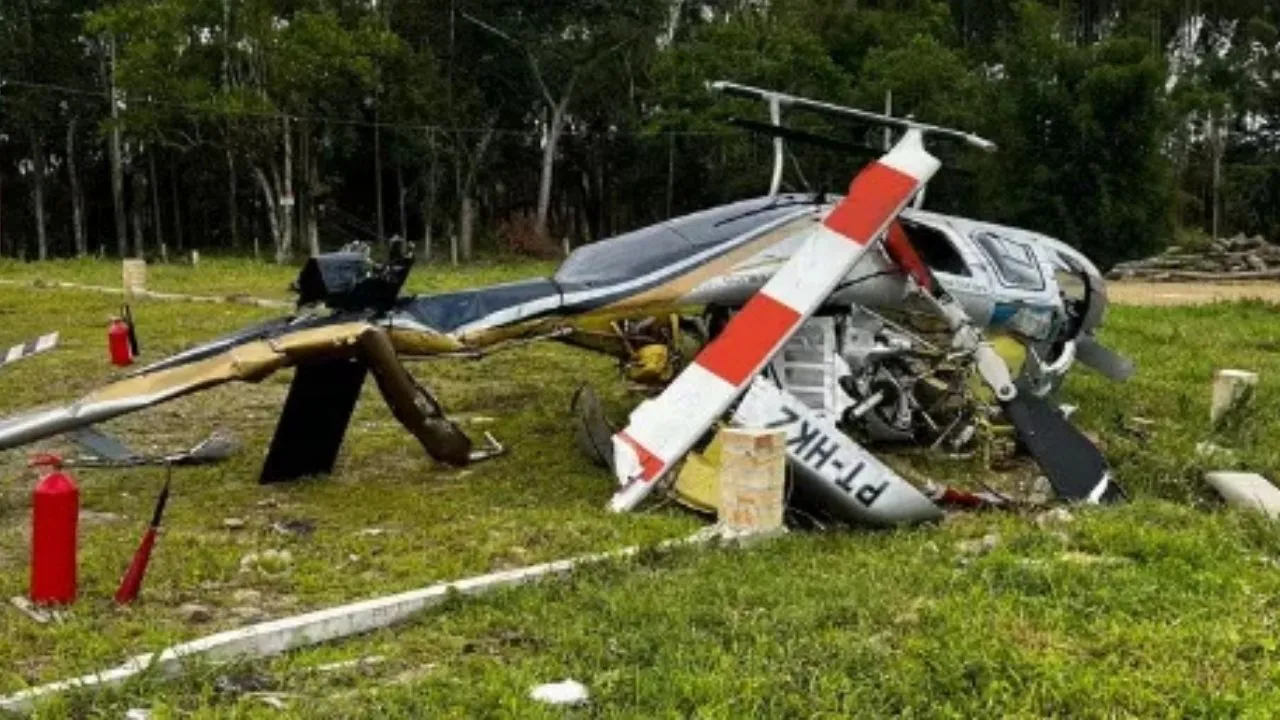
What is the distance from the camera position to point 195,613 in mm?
5348

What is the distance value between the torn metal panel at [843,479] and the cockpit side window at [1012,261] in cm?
322

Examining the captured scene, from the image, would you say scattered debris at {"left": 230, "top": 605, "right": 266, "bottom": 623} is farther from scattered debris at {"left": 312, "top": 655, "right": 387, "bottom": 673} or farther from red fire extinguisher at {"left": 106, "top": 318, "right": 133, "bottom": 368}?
red fire extinguisher at {"left": 106, "top": 318, "right": 133, "bottom": 368}

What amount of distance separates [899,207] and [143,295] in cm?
1811

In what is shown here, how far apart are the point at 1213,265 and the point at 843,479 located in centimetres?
2838

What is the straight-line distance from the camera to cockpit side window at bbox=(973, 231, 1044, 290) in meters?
9.50

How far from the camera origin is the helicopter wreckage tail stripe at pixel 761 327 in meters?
6.80

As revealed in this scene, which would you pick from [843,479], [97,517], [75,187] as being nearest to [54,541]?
[97,517]

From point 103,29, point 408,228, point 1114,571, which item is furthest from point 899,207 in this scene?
point 408,228

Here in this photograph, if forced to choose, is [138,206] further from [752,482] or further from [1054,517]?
[1054,517]

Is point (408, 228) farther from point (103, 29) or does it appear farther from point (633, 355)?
point (633, 355)

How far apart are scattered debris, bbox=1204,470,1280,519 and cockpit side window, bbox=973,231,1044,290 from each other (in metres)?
2.06

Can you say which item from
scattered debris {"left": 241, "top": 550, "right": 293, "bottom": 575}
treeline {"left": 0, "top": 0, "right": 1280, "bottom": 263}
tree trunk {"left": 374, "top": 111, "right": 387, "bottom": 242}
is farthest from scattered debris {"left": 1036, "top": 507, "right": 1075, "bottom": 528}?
tree trunk {"left": 374, "top": 111, "right": 387, "bottom": 242}

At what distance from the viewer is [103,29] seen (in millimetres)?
35469

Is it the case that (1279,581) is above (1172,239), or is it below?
above
